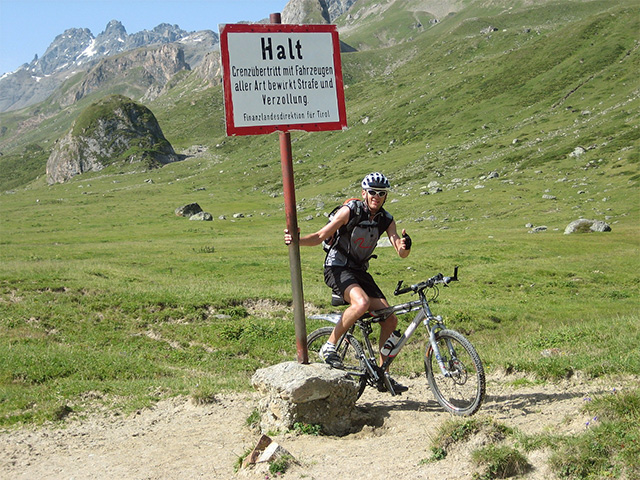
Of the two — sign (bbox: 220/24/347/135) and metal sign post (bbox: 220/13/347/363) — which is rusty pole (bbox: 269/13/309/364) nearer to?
metal sign post (bbox: 220/13/347/363)

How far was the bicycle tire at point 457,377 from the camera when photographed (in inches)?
324

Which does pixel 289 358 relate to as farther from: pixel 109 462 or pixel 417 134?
pixel 417 134

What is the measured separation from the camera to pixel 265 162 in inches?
6334

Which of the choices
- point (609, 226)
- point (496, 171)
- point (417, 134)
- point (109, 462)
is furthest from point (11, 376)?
point (417, 134)

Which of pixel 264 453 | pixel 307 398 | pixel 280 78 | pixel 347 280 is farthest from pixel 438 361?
pixel 280 78

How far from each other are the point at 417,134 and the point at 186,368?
439ft

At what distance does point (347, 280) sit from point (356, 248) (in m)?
0.57

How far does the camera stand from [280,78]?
29.5 ft

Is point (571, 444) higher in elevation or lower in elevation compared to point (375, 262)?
higher

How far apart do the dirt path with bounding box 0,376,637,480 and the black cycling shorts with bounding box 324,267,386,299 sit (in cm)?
209

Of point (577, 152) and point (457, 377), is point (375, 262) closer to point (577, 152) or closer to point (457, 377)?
point (457, 377)

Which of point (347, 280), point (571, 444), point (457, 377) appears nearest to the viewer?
point (571, 444)

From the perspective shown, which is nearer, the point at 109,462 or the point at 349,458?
the point at 349,458

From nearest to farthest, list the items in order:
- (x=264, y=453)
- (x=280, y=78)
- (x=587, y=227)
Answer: (x=264, y=453), (x=280, y=78), (x=587, y=227)
